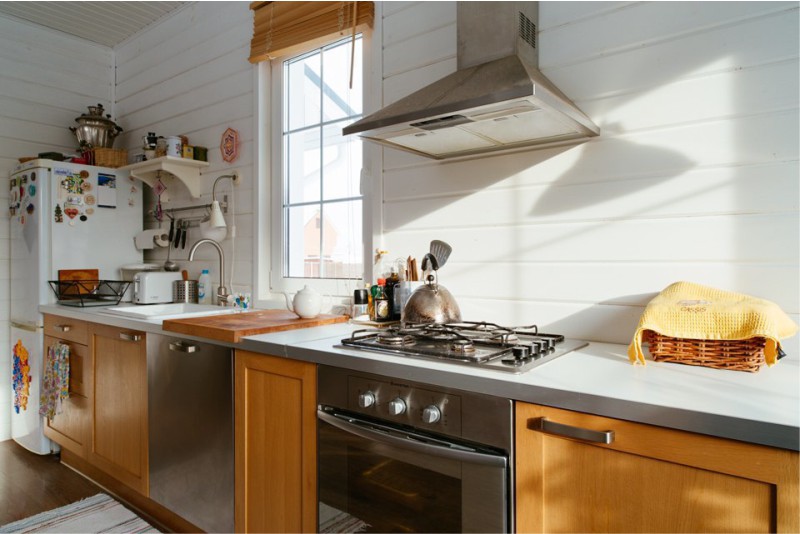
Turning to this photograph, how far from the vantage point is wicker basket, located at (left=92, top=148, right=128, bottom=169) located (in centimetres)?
319

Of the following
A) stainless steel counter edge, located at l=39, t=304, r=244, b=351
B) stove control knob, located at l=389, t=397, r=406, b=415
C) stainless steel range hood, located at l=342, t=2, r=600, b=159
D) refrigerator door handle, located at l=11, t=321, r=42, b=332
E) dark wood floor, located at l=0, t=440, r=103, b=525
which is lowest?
dark wood floor, located at l=0, t=440, r=103, b=525

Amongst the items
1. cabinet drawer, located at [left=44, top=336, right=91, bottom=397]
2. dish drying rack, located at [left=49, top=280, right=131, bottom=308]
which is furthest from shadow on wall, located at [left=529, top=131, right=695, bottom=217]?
dish drying rack, located at [left=49, top=280, right=131, bottom=308]

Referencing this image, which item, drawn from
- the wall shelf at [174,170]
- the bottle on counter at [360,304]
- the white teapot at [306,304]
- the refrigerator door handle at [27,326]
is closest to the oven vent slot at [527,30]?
the bottle on counter at [360,304]

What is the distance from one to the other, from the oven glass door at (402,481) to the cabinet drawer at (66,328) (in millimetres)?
1772

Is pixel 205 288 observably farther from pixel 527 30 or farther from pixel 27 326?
pixel 527 30

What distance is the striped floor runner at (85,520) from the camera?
7.01 ft

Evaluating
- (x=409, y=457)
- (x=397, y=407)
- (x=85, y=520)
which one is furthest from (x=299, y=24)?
(x=85, y=520)

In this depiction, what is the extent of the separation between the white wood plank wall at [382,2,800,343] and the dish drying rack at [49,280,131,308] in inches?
82.0

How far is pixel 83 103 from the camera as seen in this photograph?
141 inches

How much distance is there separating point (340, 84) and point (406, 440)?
1777mm

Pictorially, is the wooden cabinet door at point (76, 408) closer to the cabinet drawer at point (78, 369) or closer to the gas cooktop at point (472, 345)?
the cabinet drawer at point (78, 369)

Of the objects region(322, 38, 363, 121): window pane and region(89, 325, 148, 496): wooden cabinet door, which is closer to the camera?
region(89, 325, 148, 496): wooden cabinet door

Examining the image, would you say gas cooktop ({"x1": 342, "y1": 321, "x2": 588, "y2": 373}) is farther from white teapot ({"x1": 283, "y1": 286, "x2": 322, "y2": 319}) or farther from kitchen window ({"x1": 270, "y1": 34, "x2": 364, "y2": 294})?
kitchen window ({"x1": 270, "y1": 34, "x2": 364, "y2": 294})

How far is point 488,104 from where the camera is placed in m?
1.27
